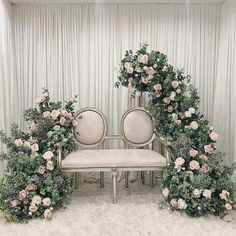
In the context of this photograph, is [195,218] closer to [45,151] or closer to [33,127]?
[45,151]

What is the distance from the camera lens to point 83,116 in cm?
348

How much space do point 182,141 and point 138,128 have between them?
2.33ft

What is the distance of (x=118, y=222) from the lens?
104 inches

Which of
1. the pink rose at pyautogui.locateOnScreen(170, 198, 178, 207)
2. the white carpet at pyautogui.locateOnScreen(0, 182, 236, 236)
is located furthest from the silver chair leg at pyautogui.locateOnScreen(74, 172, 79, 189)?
the pink rose at pyautogui.locateOnScreen(170, 198, 178, 207)

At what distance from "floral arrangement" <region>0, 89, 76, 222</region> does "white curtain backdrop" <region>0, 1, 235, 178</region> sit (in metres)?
0.65

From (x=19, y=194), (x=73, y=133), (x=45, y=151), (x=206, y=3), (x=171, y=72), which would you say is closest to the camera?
(x=19, y=194)

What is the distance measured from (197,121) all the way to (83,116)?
51.5 inches

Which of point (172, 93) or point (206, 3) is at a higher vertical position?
point (206, 3)

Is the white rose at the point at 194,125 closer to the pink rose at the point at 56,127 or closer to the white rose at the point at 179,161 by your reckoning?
the white rose at the point at 179,161

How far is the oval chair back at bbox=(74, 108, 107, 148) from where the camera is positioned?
346cm

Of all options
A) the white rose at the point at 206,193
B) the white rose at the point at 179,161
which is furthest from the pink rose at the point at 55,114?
the white rose at the point at 206,193

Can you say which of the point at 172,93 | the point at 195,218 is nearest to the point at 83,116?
the point at 172,93

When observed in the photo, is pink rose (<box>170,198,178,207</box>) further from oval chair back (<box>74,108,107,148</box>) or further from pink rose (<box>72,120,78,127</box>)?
pink rose (<box>72,120,78,127</box>)

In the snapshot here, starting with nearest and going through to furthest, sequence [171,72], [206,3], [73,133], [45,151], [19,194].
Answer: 1. [19,194]
2. [45,151]
3. [171,72]
4. [73,133]
5. [206,3]
